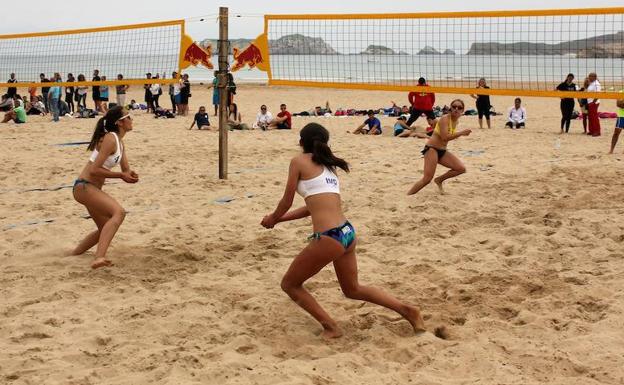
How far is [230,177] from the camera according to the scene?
31.0 ft

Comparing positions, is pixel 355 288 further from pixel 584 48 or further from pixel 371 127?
pixel 371 127

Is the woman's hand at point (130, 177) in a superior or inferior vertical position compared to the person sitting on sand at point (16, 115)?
inferior

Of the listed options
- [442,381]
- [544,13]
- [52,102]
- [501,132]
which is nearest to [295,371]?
[442,381]

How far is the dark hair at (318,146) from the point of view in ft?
13.7

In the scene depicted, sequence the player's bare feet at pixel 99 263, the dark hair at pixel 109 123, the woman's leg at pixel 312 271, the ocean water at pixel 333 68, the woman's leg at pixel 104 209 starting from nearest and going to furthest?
the woman's leg at pixel 312 271 → the player's bare feet at pixel 99 263 → the woman's leg at pixel 104 209 → the dark hair at pixel 109 123 → the ocean water at pixel 333 68

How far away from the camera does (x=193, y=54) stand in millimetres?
8773

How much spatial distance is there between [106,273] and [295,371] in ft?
7.32

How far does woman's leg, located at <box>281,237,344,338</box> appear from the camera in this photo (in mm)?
4074

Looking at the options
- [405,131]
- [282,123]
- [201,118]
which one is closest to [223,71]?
[405,131]

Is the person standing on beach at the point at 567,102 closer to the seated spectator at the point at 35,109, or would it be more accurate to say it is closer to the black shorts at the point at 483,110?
the black shorts at the point at 483,110

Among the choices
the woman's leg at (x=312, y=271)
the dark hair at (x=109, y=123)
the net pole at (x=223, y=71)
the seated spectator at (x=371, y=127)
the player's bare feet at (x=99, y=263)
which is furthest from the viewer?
the seated spectator at (x=371, y=127)

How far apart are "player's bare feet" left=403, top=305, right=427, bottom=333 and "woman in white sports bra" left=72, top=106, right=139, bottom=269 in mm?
2404

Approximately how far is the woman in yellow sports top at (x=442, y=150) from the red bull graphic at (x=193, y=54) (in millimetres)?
2651

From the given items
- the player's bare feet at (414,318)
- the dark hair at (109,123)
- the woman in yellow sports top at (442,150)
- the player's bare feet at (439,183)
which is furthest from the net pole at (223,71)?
the player's bare feet at (414,318)
